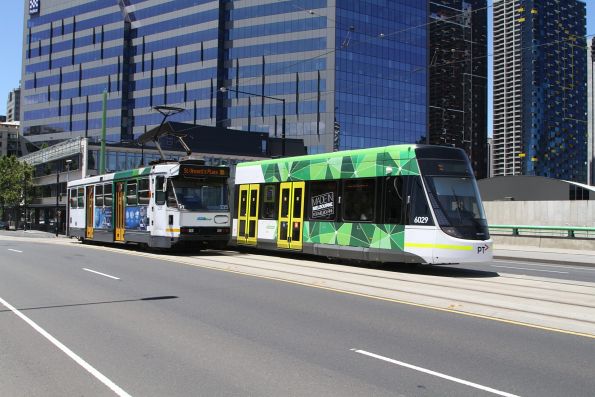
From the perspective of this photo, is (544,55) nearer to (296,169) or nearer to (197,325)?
(296,169)

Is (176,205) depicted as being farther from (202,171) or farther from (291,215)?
(291,215)

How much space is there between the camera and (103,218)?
24438 mm

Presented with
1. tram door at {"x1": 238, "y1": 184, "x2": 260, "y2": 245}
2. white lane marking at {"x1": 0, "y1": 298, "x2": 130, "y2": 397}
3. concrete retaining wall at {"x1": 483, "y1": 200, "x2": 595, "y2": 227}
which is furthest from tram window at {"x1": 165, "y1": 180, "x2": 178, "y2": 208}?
concrete retaining wall at {"x1": 483, "y1": 200, "x2": 595, "y2": 227}

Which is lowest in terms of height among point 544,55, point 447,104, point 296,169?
point 296,169

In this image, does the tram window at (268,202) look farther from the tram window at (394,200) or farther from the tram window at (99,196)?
the tram window at (99,196)

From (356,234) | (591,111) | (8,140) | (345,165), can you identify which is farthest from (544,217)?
(8,140)

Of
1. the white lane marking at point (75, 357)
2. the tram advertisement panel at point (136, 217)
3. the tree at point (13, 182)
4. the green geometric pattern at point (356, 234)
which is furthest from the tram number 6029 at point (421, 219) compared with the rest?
the tree at point (13, 182)

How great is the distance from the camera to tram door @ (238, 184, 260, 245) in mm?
19938

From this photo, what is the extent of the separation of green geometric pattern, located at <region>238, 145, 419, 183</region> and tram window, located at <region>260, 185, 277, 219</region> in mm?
317

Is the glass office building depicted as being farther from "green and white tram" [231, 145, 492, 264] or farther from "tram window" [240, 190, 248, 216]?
"green and white tram" [231, 145, 492, 264]

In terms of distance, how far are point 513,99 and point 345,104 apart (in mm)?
30409

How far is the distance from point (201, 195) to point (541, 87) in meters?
45.1

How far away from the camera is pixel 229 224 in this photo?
794 inches

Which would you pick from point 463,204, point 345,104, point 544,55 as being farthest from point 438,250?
point 345,104
